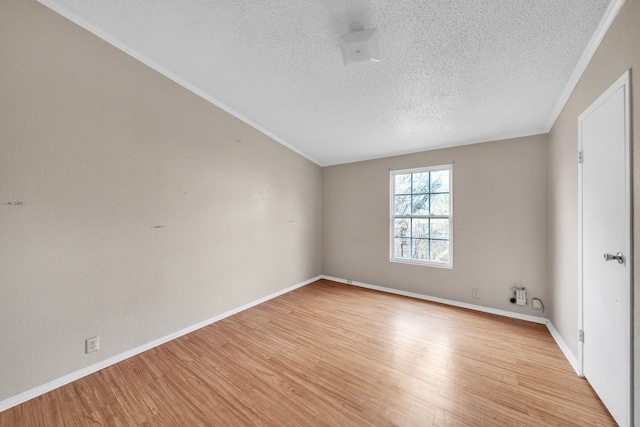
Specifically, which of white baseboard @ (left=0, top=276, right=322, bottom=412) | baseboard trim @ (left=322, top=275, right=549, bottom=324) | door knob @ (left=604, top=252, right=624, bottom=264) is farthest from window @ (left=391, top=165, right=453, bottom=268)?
white baseboard @ (left=0, top=276, right=322, bottom=412)

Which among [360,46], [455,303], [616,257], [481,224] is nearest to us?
[616,257]

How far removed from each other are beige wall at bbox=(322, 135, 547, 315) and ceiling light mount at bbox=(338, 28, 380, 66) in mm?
2146

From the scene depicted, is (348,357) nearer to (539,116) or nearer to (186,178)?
(186,178)

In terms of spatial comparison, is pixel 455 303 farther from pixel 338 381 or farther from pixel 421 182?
pixel 338 381

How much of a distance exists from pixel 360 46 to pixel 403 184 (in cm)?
248

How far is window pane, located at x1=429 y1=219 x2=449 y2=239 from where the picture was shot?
11.0ft

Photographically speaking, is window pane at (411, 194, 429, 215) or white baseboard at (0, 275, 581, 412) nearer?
white baseboard at (0, 275, 581, 412)

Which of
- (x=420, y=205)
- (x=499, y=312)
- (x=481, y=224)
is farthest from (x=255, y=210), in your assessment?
(x=499, y=312)

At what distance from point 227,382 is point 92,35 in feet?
10.2

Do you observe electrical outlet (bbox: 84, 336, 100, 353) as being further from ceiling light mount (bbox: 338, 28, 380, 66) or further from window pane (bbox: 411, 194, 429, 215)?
window pane (bbox: 411, 194, 429, 215)

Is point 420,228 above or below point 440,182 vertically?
below

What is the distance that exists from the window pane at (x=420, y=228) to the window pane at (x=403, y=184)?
505mm

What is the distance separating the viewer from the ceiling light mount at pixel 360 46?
1.60m

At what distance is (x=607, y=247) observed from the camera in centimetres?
139
